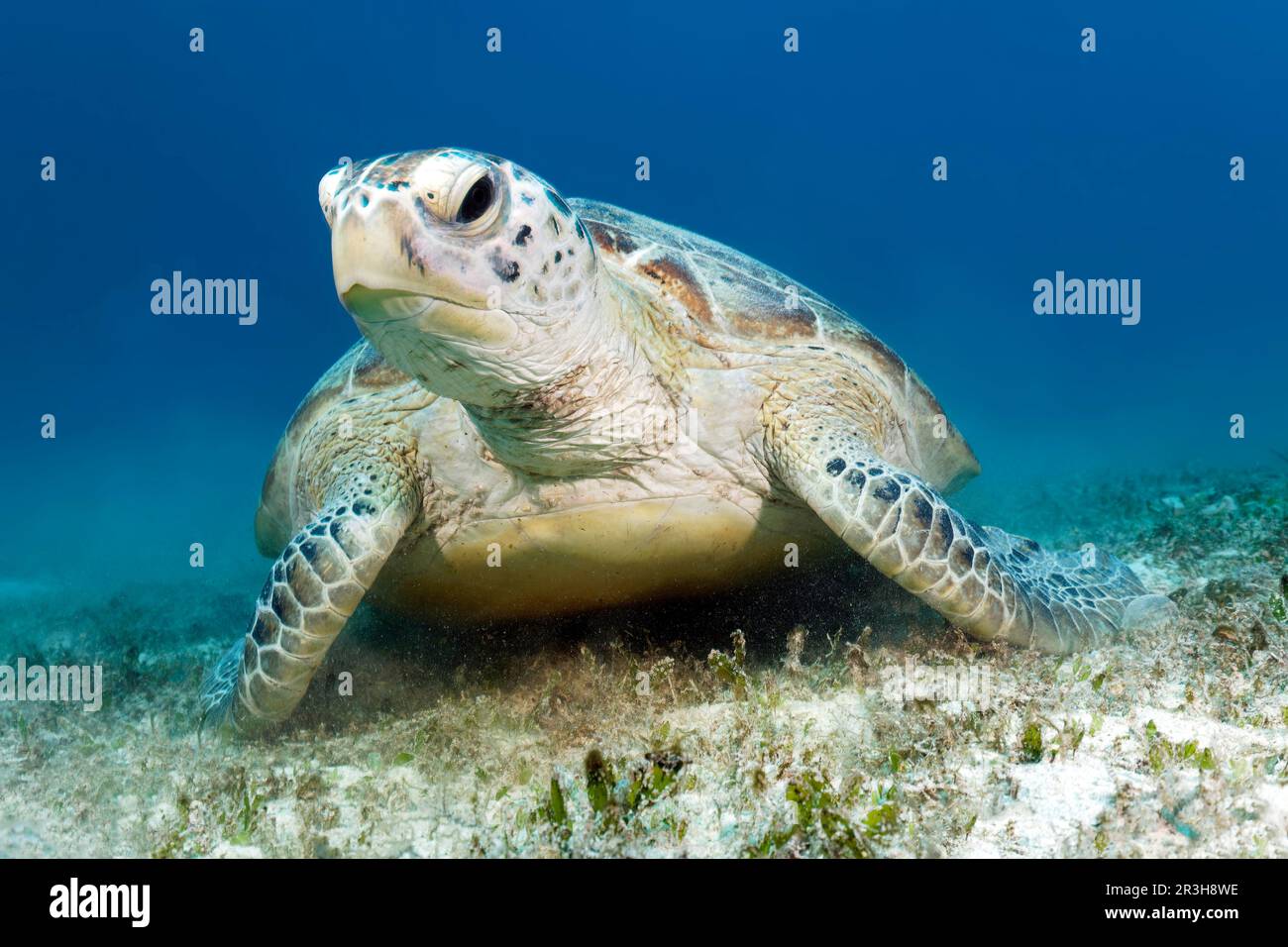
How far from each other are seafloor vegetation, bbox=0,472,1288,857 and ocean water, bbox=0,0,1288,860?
145 feet

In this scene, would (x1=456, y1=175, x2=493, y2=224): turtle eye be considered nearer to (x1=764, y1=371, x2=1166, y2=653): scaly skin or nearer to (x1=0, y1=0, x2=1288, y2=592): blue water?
(x1=764, y1=371, x2=1166, y2=653): scaly skin

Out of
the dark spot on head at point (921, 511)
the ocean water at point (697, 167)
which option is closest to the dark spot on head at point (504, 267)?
the dark spot on head at point (921, 511)

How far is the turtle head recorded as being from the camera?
2.16 metres

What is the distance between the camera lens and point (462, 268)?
2287 mm

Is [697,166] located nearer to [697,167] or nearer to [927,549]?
[697,167]

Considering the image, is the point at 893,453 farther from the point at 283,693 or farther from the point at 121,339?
the point at 121,339

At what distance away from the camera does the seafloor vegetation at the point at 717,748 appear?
1.79 metres

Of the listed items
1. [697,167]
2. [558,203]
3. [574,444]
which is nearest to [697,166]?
[697,167]

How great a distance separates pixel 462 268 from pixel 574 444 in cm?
97

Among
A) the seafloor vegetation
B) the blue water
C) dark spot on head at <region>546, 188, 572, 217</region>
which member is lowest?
the seafloor vegetation

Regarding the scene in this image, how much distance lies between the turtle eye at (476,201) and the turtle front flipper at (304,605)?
A: 1.38m

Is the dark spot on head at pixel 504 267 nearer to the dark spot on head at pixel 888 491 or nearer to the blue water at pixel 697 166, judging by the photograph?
the dark spot on head at pixel 888 491

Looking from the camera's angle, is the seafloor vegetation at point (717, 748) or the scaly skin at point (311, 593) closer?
the seafloor vegetation at point (717, 748)

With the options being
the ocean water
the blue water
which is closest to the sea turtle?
the ocean water
